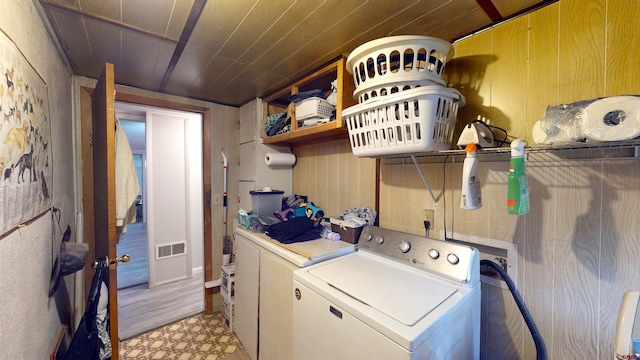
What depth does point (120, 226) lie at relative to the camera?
1.70 metres

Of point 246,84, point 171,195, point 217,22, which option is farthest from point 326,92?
point 171,195

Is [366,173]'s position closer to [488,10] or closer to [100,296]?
[488,10]

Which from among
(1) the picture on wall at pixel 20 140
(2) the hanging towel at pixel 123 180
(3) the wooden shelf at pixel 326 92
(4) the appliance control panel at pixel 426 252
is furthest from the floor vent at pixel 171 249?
(4) the appliance control panel at pixel 426 252

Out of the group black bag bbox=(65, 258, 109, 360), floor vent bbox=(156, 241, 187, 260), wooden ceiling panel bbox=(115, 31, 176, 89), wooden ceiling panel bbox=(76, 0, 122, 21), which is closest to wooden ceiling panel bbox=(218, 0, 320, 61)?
wooden ceiling panel bbox=(115, 31, 176, 89)

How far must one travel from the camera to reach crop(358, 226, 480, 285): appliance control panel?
1.01m

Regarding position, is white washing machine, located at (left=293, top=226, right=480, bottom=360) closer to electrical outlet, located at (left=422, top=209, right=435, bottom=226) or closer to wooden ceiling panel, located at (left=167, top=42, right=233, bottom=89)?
electrical outlet, located at (left=422, top=209, right=435, bottom=226)

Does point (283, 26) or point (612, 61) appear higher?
point (283, 26)

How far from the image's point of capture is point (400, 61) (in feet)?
3.36

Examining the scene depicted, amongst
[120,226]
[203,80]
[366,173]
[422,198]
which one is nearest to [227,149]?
[203,80]

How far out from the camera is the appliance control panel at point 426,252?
3.33 ft

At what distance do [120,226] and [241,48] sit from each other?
1.47m

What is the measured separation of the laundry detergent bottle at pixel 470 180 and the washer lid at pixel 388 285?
35 cm

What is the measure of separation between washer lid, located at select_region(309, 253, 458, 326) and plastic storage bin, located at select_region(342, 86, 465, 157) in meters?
0.57

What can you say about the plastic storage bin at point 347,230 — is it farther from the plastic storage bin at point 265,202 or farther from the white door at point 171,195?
the white door at point 171,195
